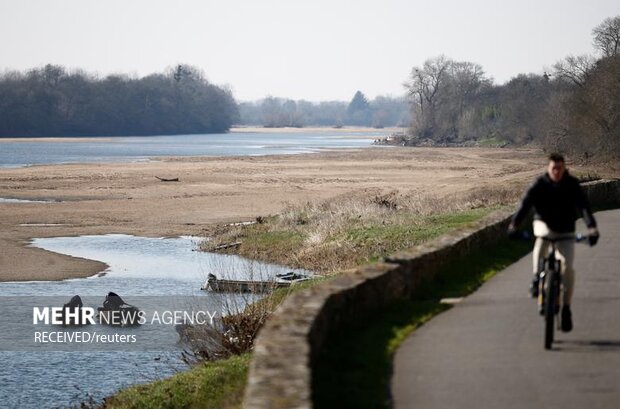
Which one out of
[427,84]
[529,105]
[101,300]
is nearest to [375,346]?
[101,300]

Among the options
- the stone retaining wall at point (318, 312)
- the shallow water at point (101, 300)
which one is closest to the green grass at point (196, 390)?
the shallow water at point (101, 300)

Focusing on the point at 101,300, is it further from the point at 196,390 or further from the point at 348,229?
the point at 196,390

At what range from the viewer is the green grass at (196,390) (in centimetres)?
1672

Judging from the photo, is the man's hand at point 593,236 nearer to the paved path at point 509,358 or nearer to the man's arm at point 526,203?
the man's arm at point 526,203

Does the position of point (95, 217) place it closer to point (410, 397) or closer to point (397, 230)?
point (397, 230)

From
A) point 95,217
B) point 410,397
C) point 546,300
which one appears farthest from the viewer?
point 95,217

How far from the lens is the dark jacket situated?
11.4 meters

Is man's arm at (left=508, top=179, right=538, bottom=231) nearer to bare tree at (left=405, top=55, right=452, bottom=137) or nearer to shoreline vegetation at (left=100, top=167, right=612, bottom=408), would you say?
shoreline vegetation at (left=100, top=167, right=612, bottom=408)

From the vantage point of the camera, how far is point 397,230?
33.8 m

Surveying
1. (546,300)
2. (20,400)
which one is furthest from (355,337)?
(20,400)

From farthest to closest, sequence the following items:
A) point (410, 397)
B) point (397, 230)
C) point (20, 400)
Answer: point (397, 230), point (20, 400), point (410, 397)

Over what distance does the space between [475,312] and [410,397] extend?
13.9 feet

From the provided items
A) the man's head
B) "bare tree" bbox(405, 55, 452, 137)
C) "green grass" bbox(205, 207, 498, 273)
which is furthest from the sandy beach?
"bare tree" bbox(405, 55, 452, 137)

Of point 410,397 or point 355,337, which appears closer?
point 410,397
